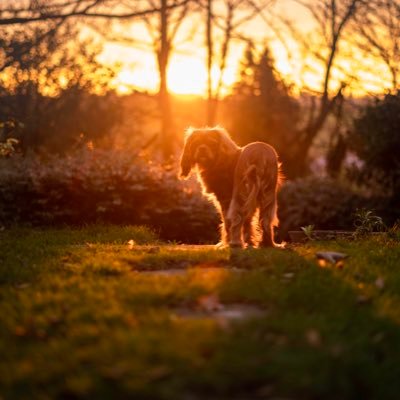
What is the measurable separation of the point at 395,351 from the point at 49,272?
3.71 meters

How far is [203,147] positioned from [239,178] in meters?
0.61

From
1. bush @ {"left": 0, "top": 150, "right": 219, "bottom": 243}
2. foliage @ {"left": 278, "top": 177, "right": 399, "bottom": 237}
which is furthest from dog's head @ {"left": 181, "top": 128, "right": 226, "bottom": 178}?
foliage @ {"left": 278, "top": 177, "right": 399, "bottom": 237}

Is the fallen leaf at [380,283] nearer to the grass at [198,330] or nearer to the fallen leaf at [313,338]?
the grass at [198,330]

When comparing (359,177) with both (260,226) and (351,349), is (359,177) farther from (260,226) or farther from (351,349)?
(351,349)

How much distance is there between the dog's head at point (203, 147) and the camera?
9.27 m

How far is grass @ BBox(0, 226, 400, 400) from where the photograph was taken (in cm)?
408

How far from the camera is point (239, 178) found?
925 cm

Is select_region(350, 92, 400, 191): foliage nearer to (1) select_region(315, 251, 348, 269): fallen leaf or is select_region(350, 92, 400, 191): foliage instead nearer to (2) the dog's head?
(2) the dog's head

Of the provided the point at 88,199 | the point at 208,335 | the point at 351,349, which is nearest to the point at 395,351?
the point at 351,349

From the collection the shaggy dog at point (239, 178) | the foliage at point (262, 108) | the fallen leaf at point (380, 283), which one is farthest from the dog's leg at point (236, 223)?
the foliage at point (262, 108)

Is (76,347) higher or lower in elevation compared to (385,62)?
lower

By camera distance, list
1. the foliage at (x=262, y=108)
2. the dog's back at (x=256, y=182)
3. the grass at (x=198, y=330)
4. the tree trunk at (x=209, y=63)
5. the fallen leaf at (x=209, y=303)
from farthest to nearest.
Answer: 1. the foliage at (x=262, y=108)
2. the tree trunk at (x=209, y=63)
3. the dog's back at (x=256, y=182)
4. the fallen leaf at (x=209, y=303)
5. the grass at (x=198, y=330)

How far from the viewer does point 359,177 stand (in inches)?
816

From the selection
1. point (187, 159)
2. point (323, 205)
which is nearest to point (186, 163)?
point (187, 159)
